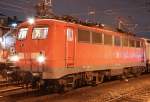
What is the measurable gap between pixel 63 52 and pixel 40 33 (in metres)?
1.42

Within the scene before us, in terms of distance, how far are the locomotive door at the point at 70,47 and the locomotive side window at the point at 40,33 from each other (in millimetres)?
1095

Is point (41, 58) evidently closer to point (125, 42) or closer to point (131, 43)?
point (125, 42)

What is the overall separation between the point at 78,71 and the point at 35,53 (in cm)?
258

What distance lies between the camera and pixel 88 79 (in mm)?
17891

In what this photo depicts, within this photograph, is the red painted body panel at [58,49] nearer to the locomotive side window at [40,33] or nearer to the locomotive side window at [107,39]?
the locomotive side window at [40,33]

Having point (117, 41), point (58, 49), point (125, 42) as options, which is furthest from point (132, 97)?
point (125, 42)

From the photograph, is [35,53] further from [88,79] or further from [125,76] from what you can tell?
[125,76]

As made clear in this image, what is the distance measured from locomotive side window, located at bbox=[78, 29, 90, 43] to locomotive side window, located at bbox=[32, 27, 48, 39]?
6.71ft

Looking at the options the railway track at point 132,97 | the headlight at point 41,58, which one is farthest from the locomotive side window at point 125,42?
the headlight at point 41,58

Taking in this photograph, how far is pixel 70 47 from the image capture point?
15727 mm

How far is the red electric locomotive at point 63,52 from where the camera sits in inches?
580

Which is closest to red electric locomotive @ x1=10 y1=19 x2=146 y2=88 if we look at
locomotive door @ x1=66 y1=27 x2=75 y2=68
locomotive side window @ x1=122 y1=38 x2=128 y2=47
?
locomotive door @ x1=66 y1=27 x2=75 y2=68

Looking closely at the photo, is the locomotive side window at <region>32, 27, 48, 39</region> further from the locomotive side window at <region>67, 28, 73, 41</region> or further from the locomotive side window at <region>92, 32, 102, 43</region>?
the locomotive side window at <region>92, 32, 102, 43</region>

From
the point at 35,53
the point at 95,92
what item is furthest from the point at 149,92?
the point at 35,53
